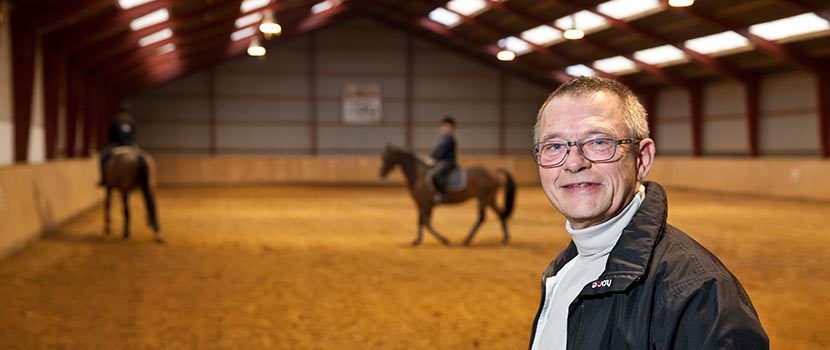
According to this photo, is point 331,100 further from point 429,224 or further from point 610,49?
point 429,224

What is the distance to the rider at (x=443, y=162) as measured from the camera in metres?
10.5

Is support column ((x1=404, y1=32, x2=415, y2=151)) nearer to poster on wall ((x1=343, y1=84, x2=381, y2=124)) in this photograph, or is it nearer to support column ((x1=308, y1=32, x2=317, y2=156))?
poster on wall ((x1=343, y1=84, x2=381, y2=124))

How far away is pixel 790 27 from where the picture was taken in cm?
1662

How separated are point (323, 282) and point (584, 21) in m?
14.6

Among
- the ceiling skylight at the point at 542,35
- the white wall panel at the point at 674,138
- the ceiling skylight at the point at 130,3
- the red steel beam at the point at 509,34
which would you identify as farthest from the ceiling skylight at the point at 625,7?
the ceiling skylight at the point at 130,3

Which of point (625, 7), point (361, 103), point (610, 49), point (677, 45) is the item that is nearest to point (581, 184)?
point (625, 7)

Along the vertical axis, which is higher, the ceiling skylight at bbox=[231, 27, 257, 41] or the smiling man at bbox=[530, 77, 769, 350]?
the ceiling skylight at bbox=[231, 27, 257, 41]

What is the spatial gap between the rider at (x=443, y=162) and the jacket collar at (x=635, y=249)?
8.87m

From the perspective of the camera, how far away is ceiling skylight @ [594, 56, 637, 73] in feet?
77.2

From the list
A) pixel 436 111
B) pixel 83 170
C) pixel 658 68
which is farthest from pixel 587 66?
pixel 83 170

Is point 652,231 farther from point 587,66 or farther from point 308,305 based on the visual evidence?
point 587,66

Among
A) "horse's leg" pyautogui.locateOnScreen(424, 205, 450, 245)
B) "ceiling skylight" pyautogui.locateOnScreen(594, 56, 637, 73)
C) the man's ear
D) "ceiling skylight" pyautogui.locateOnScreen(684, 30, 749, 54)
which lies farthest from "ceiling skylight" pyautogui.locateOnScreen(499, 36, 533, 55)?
the man's ear

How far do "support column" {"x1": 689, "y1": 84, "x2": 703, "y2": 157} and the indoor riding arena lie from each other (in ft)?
0.23

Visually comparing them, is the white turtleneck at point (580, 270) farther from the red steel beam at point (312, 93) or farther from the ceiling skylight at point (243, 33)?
the red steel beam at point (312, 93)
